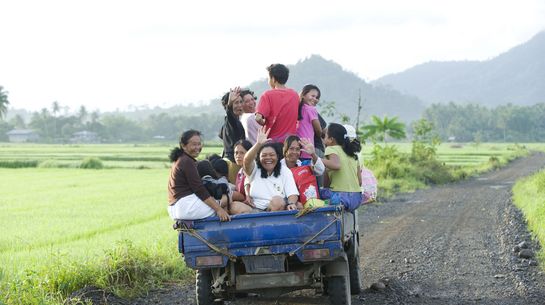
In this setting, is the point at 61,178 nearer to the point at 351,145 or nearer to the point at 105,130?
the point at 351,145

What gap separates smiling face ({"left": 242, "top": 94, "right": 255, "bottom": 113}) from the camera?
8.53 meters

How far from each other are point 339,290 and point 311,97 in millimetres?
2516

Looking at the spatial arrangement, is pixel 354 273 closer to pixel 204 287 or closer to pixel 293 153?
pixel 293 153

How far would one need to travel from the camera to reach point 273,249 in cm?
629

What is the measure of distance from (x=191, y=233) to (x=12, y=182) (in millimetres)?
27255

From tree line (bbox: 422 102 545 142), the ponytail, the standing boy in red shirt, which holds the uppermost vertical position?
the standing boy in red shirt

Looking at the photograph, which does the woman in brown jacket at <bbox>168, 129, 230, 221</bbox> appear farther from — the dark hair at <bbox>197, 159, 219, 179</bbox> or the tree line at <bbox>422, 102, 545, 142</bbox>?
the tree line at <bbox>422, 102, 545, 142</bbox>

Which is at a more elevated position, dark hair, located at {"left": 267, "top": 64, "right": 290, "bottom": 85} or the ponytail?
dark hair, located at {"left": 267, "top": 64, "right": 290, "bottom": 85}

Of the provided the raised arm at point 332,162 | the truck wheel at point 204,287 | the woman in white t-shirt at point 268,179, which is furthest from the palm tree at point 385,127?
the truck wheel at point 204,287

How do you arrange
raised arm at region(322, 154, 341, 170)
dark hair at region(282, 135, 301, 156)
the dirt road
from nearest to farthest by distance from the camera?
dark hair at region(282, 135, 301, 156) < raised arm at region(322, 154, 341, 170) < the dirt road

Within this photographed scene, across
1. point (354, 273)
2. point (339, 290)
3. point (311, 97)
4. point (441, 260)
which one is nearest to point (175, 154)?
point (339, 290)

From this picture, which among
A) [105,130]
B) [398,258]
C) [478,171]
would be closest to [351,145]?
[398,258]

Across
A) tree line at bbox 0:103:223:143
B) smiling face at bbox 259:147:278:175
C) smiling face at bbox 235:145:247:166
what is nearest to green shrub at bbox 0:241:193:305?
smiling face at bbox 235:145:247:166

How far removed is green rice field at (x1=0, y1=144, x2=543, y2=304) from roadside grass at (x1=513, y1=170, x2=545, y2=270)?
19.5ft
